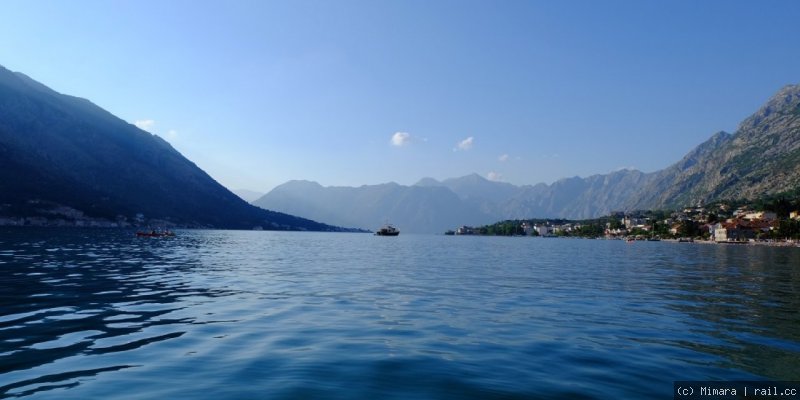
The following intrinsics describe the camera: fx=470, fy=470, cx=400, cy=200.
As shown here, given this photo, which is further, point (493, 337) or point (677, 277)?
point (677, 277)

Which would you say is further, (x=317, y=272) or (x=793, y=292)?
(x=317, y=272)

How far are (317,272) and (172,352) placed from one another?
103 feet

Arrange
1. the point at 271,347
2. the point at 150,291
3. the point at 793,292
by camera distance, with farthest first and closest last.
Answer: the point at 793,292 → the point at 150,291 → the point at 271,347

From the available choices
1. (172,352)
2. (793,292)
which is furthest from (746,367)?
(793,292)

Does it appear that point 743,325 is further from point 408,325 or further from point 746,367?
point 408,325

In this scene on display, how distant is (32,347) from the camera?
627 inches

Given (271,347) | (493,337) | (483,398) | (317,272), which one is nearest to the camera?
(483,398)

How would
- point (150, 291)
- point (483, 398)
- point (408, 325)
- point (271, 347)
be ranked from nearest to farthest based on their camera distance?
point (483, 398) < point (271, 347) < point (408, 325) < point (150, 291)

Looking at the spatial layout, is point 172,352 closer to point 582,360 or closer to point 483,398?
point 483,398

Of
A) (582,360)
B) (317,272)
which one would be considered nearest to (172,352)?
(582,360)

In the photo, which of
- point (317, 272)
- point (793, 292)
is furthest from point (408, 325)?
point (793, 292)

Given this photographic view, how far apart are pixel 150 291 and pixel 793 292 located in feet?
156

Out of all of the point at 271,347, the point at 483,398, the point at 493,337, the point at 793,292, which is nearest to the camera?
the point at 483,398

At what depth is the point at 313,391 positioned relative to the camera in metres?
11.9
